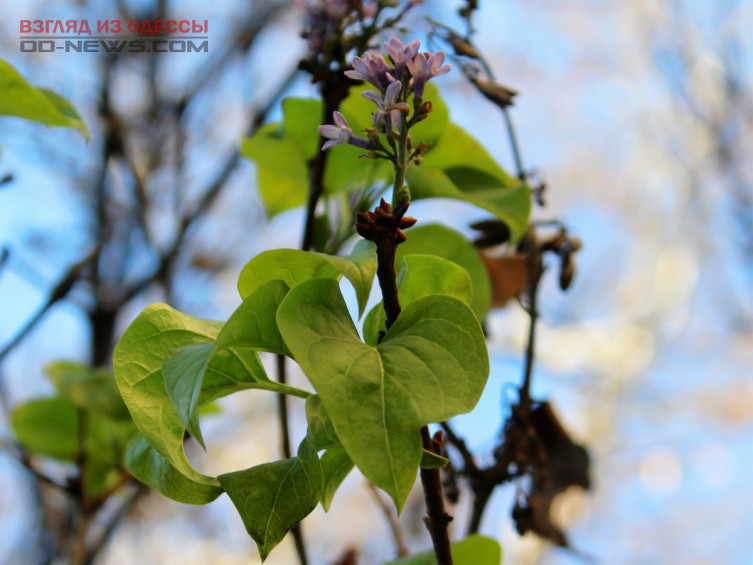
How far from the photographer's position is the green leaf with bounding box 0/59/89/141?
11.9 inches

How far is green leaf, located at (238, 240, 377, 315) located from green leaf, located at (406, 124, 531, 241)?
15 centimetres

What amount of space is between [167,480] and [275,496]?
38 millimetres

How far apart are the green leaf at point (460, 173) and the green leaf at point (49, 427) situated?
14.1 inches

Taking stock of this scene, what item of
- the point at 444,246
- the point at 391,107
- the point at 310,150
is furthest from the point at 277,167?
the point at 391,107

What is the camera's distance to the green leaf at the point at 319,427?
185 mm

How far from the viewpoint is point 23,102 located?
0.31 metres

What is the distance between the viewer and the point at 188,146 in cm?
129

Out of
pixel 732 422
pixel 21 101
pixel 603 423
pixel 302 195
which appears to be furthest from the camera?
pixel 732 422

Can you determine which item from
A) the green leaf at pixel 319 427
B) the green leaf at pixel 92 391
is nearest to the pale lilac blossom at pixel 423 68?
the green leaf at pixel 319 427

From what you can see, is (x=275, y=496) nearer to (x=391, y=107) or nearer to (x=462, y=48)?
(x=391, y=107)

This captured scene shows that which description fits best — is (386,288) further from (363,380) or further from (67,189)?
(67,189)

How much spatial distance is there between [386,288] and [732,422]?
4051mm

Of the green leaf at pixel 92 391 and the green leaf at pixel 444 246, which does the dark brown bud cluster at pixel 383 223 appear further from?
the green leaf at pixel 92 391

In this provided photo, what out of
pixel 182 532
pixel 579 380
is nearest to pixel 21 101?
pixel 182 532
